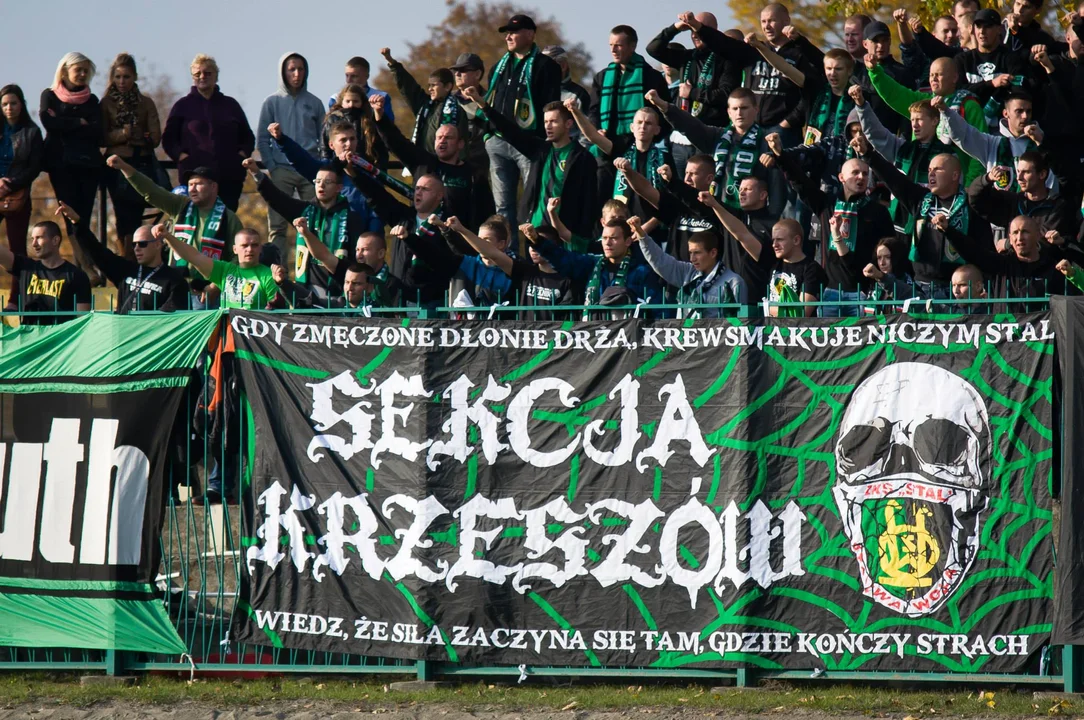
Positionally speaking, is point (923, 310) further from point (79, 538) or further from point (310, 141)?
point (310, 141)

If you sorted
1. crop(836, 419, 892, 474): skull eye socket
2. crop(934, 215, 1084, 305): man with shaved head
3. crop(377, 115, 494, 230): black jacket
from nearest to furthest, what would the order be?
crop(836, 419, 892, 474): skull eye socket < crop(934, 215, 1084, 305): man with shaved head < crop(377, 115, 494, 230): black jacket

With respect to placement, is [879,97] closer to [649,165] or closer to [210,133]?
[649,165]

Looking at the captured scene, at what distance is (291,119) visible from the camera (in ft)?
49.0

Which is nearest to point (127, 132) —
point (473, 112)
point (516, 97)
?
point (473, 112)

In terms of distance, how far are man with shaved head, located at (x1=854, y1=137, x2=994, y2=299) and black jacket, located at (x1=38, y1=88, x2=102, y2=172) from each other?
772 cm

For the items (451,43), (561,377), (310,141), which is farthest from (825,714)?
(451,43)

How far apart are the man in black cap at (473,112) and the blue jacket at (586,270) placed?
276 cm

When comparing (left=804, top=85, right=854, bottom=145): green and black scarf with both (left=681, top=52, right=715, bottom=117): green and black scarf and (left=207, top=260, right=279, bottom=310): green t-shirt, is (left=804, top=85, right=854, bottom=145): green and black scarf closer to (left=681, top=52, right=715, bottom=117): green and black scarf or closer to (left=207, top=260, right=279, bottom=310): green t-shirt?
(left=681, top=52, right=715, bottom=117): green and black scarf

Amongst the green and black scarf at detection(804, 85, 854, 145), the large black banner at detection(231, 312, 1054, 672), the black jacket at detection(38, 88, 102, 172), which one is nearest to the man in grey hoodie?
the black jacket at detection(38, 88, 102, 172)

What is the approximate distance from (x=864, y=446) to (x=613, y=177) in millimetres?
5387

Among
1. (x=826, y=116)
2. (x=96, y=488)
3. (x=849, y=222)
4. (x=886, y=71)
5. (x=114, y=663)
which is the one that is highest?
(x=886, y=71)

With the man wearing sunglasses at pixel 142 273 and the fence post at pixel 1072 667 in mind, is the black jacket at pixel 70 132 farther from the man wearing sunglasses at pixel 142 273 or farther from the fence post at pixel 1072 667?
the fence post at pixel 1072 667

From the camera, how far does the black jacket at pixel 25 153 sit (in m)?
14.5

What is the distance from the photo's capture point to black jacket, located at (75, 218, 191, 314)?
40.2 ft
